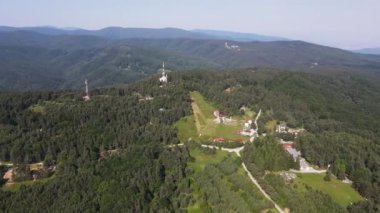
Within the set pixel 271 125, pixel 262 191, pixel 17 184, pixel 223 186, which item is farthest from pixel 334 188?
pixel 17 184

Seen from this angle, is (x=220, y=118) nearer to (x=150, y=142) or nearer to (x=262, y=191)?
(x=150, y=142)

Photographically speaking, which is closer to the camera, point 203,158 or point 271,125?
point 203,158

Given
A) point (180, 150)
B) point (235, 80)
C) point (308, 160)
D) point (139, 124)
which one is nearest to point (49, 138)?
point (139, 124)

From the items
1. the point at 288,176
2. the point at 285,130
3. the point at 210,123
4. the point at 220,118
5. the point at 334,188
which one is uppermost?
the point at 220,118

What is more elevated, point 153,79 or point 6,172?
point 153,79

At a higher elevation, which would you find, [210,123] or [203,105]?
[203,105]

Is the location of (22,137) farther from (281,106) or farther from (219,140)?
(281,106)
